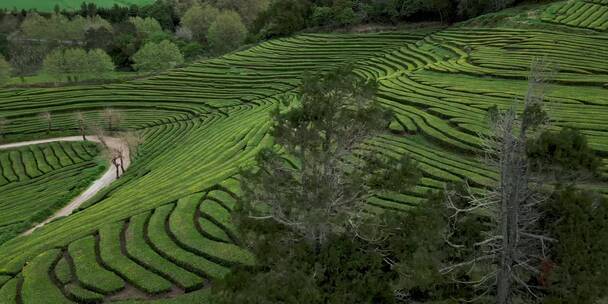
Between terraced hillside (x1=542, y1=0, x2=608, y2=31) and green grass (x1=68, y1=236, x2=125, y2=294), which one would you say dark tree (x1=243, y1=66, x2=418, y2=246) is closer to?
green grass (x1=68, y1=236, x2=125, y2=294)

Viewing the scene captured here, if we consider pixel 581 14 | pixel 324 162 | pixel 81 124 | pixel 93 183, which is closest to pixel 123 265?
pixel 324 162

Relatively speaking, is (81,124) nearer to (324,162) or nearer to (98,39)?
(324,162)

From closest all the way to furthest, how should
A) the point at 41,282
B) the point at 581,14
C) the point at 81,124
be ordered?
1. the point at 41,282
2. the point at 81,124
3. the point at 581,14

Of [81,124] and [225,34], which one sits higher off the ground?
[225,34]

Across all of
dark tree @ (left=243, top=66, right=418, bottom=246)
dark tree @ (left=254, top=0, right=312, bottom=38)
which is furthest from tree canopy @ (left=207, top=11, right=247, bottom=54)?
dark tree @ (left=243, top=66, right=418, bottom=246)

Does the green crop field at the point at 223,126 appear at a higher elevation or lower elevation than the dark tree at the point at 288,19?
lower

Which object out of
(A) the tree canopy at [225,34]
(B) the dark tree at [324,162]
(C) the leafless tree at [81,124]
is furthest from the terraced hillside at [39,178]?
(A) the tree canopy at [225,34]

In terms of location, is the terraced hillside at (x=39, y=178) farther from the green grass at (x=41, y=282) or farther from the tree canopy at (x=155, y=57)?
the tree canopy at (x=155, y=57)
